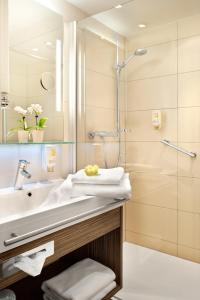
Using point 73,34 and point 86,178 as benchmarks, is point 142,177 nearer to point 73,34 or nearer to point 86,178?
point 86,178

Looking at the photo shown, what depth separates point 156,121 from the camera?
169 centimetres

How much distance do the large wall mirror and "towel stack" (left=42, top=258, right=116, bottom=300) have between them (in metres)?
0.81

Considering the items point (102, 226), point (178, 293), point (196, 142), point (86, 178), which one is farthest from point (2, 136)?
point (178, 293)

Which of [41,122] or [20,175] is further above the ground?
[41,122]

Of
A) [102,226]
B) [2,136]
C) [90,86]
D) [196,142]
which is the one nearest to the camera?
[102,226]

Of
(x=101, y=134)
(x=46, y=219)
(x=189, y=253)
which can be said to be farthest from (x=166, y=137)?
(x=46, y=219)

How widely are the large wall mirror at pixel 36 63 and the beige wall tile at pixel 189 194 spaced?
0.89m

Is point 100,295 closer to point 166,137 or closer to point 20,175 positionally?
point 20,175

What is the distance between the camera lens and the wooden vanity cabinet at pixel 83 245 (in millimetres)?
1093

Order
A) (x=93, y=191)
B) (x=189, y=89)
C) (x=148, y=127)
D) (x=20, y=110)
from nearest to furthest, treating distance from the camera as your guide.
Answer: (x=93, y=191) → (x=20, y=110) → (x=189, y=89) → (x=148, y=127)

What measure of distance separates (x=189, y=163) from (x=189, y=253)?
580mm

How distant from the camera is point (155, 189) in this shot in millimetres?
1761

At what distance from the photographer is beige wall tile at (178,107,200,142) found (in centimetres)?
161

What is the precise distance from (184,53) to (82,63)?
0.71 meters
